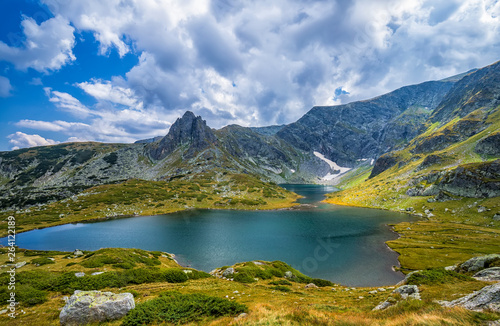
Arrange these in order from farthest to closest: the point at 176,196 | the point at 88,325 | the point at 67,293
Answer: the point at 176,196
the point at 67,293
the point at 88,325

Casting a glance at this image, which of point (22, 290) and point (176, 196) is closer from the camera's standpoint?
point (22, 290)

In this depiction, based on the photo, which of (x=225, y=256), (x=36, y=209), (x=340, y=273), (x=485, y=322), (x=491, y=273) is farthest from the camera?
(x=36, y=209)

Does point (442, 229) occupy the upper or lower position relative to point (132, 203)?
lower

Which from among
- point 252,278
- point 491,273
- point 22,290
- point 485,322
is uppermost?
point 485,322

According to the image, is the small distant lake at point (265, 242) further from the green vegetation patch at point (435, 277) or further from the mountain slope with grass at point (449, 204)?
the green vegetation patch at point (435, 277)

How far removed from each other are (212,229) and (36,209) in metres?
138

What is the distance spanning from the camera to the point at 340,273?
4903 centimetres

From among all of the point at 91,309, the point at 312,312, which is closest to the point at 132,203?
the point at 91,309

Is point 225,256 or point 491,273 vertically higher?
point 491,273

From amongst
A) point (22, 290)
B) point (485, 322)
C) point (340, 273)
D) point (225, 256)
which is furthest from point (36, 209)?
point (485, 322)

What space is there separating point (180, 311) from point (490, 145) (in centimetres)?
24490

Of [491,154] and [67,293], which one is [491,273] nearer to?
[67,293]

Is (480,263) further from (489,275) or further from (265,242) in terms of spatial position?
(265,242)

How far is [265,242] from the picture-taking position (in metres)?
72.9
